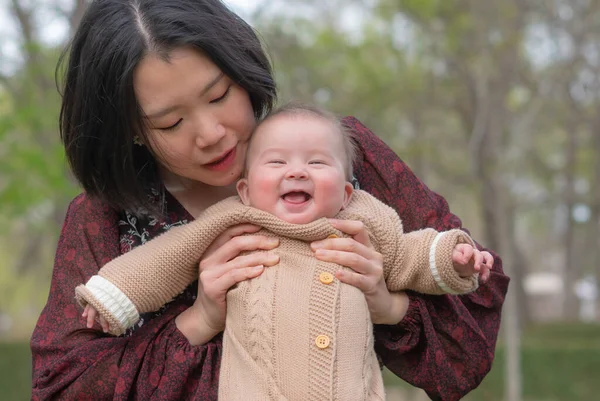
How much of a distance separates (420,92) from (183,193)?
33.7 ft

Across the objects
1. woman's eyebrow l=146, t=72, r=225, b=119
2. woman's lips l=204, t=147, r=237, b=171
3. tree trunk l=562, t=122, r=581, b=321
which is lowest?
woman's lips l=204, t=147, r=237, b=171

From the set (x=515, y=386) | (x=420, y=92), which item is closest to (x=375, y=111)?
(x=420, y=92)

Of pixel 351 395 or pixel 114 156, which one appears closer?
pixel 351 395

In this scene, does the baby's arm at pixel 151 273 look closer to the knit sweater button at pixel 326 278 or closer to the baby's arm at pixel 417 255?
the knit sweater button at pixel 326 278

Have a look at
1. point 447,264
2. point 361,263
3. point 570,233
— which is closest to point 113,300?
point 361,263

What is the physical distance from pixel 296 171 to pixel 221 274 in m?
0.37

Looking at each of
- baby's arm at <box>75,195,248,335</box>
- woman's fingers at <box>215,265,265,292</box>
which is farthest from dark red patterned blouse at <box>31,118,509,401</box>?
woman's fingers at <box>215,265,265,292</box>

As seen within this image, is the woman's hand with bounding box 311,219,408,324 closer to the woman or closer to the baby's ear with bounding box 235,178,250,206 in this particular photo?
the woman

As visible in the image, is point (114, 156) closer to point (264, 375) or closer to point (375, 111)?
point (264, 375)

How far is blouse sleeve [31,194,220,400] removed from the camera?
245cm

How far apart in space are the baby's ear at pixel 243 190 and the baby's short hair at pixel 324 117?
166 millimetres

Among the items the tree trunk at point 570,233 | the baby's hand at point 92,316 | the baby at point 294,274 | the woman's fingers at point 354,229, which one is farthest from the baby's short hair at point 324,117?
the tree trunk at point 570,233

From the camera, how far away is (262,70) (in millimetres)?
2750

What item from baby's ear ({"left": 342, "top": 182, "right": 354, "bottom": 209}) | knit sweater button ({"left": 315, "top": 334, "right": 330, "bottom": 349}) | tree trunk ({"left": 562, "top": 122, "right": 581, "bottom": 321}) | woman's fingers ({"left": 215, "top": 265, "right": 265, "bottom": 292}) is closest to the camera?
knit sweater button ({"left": 315, "top": 334, "right": 330, "bottom": 349})
